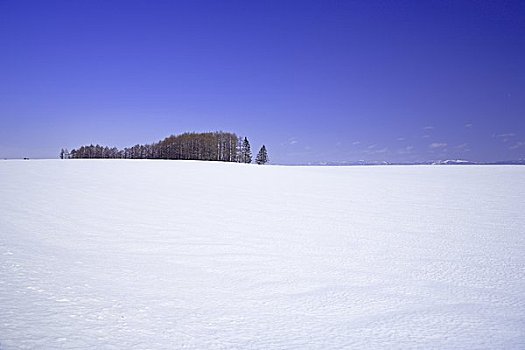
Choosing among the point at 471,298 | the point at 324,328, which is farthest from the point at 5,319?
the point at 471,298

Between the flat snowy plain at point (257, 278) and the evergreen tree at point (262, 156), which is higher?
the evergreen tree at point (262, 156)

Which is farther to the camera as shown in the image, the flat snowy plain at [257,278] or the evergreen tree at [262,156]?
the evergreen tree at [262,156]

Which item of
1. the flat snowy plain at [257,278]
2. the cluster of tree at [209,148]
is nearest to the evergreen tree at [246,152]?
the cluster of tree at [209,148]

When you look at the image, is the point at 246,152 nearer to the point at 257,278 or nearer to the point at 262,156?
the point at 262,156

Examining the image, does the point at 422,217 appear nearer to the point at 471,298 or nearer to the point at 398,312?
the point at 471,298

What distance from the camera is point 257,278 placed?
14.6 ft

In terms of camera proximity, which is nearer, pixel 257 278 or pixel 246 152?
pixel 257 278

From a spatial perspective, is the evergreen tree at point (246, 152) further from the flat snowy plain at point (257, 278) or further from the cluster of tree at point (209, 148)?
the flat snowy plain at point (257, 278)

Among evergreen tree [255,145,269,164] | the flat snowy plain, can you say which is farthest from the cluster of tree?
the flat snowy plain

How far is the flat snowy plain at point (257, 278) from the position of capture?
2.90 m

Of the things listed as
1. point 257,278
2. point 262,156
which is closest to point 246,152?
point 262,156

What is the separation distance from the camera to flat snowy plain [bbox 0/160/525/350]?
2.90 metres

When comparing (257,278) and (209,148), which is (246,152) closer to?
(209,148)

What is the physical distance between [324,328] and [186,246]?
11.9ft
